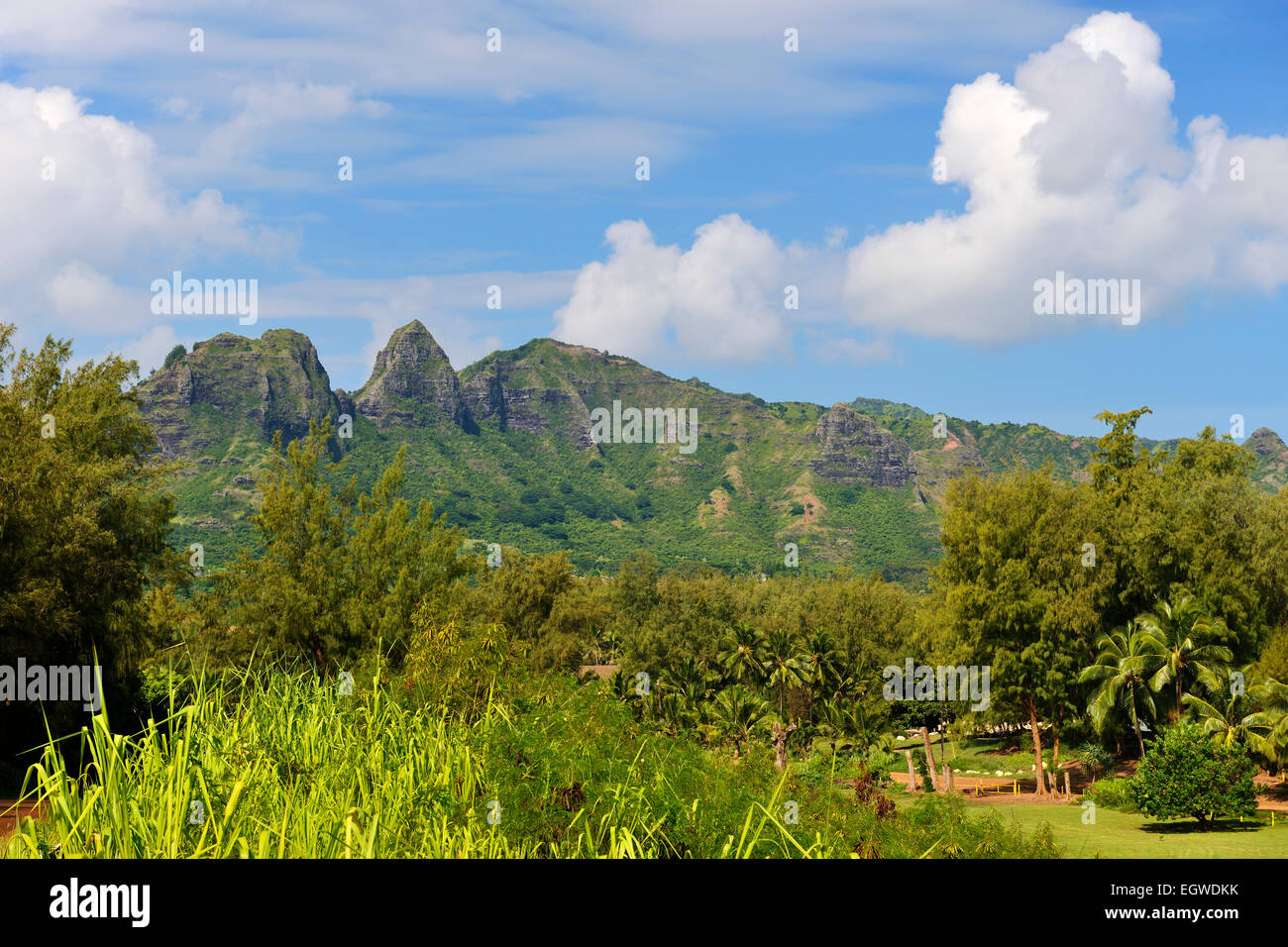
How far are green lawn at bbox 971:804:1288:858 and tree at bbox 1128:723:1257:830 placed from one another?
23.8 inches

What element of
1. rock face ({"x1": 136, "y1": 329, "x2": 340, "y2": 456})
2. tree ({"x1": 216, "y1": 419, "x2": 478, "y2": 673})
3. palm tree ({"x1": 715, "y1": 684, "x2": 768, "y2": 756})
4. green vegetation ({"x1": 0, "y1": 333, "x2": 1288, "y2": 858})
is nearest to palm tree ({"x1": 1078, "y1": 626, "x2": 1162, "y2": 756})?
green vegetation ({"x1": 0, "y1": 333, "x2": 1288, "y2": 858})

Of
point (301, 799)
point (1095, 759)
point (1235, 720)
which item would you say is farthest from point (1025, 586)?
point (301, 799)

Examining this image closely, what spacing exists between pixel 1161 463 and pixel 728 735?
2470 cm

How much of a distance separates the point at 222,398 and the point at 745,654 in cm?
16530

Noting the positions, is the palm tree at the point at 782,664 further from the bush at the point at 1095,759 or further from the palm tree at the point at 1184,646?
the palm tree at the point at 1184,646

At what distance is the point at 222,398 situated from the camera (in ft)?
598

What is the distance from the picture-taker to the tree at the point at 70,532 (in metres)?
17.6

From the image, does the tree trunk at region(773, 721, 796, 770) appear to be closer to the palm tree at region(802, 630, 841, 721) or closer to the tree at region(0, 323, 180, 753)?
the palm tree at region(802, 630, 841, 721)

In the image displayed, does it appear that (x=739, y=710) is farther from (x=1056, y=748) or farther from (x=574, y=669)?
(x=1056, y=748)

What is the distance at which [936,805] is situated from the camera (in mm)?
16719

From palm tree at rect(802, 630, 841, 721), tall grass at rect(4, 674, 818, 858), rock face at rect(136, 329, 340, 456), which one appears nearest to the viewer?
tall grass at rect(4, 674, 818, 858)

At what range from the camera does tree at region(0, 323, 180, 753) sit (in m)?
17.6

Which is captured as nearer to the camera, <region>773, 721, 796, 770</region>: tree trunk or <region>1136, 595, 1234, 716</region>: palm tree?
<region>1136, 595, 1234, 716</region>: palm tree
